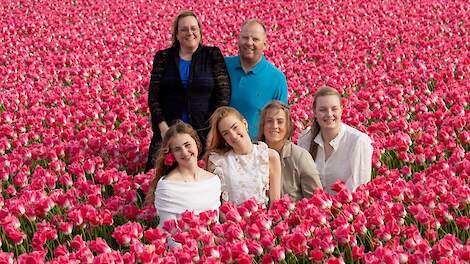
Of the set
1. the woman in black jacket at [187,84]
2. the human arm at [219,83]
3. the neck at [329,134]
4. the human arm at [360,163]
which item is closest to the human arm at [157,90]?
the woman in black jacket at [187,84]

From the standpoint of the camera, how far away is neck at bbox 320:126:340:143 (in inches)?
252

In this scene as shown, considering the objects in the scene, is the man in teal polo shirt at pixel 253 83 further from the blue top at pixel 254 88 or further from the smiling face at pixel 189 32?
the smiling face at pixel 189 32

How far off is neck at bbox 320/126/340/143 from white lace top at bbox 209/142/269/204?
2.32 ft

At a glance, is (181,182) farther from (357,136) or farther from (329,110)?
(357,136)

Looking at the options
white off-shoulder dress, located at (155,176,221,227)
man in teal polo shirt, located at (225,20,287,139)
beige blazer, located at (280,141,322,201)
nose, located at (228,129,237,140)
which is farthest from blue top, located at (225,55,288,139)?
white off-shoulder dress, located at (155,176,221,227)

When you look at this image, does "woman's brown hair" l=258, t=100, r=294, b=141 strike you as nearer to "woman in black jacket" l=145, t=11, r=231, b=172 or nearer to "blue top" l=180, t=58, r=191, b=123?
"woman in black jacket" l=145, t=11, r=231, b=172

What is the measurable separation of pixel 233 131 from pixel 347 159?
3.70 ft

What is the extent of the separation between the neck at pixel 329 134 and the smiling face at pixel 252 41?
1.13 m

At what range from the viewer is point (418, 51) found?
11.5m

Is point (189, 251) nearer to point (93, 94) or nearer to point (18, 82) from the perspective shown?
point (93, 94)

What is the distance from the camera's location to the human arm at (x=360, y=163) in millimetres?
6152

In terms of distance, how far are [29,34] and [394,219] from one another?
11.7 metres

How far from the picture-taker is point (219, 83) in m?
6.94

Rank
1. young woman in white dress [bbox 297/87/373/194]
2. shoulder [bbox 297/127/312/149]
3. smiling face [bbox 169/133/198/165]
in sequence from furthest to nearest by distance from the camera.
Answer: shoulder [bbox 297/127/312/149] → young woman in white dress [bbox 297/87/373/194] → smiling face [bbox 169/133/198/165]
